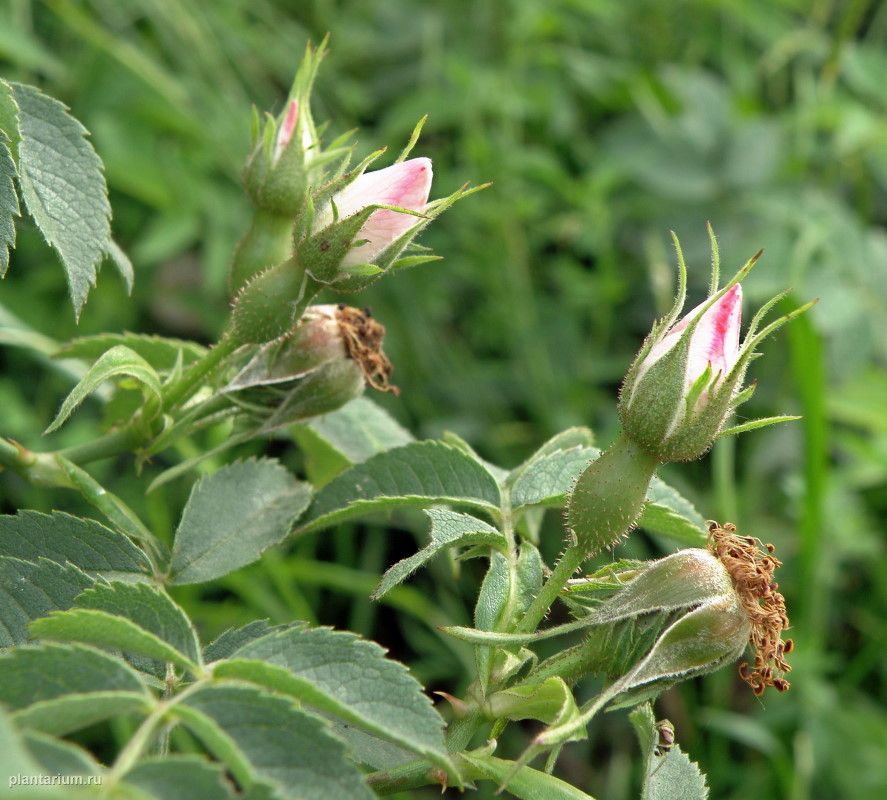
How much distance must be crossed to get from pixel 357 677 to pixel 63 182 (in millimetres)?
563

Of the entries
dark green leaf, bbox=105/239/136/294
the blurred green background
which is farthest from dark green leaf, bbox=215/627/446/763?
the blurred green background

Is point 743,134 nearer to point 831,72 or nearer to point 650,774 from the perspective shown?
point 831,72

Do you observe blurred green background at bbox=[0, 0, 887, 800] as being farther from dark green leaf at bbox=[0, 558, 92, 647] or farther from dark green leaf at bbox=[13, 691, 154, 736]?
dark green leaf at bbox=[13, 691, 154, 736]

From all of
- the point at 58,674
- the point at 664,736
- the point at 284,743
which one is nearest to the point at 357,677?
the point at 284,743

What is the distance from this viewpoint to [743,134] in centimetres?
283

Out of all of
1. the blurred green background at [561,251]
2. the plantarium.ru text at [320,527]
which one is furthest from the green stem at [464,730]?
the blurred green background at [561,251]

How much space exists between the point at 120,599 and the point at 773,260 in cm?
207

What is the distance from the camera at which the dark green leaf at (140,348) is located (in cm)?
111

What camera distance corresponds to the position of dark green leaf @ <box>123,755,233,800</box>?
0.54m

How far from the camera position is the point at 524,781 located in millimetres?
796

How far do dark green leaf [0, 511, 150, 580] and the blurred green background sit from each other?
3.64ft

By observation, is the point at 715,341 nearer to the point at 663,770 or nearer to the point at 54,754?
the point at 663,770

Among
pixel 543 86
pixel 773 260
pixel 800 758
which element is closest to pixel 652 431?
pixel 800 758

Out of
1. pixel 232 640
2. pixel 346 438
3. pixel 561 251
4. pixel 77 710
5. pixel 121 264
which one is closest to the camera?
pixel 77 710
